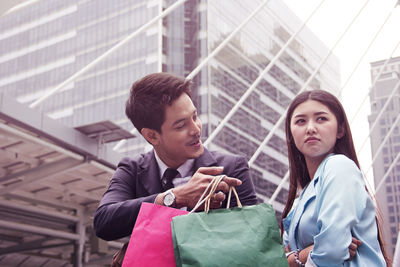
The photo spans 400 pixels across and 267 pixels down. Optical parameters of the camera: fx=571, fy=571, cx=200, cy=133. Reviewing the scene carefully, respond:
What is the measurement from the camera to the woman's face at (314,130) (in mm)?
1950

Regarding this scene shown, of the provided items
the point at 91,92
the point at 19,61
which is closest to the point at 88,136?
the point at 91,92

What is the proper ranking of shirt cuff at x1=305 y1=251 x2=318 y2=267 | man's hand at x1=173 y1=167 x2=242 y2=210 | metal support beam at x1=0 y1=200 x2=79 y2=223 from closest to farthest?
man's hand at x1=173 y1=167 x2=242 y2=210 → shirt cuff at x1=305 y1=251 x2=318 y2=267 → metal support beam at x1=0 y1=200 x2=79 y2=223

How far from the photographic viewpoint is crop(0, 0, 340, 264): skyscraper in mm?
54125

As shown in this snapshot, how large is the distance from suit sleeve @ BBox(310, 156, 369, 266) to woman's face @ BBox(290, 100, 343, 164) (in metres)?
0.21

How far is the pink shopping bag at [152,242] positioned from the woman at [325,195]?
44 centimetres

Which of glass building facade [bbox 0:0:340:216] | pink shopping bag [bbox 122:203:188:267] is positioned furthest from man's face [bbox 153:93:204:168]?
glass building facade [bbox 0:0:340:216]

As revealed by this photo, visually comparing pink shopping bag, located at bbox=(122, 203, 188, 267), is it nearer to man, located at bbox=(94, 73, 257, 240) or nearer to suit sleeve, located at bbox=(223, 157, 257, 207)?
man, located at bbox=(94, 73, 257, 240)

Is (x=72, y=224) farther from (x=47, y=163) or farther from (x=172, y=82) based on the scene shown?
(x=172, y=82)

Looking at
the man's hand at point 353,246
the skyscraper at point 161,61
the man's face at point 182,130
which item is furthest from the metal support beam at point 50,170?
the skyscraper at point 161,61

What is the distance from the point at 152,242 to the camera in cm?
145

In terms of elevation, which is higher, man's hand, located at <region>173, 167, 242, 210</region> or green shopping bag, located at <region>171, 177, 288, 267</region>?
man's hand, located at <region>173, 167, 242, 210</region>

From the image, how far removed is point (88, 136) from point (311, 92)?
19.8 ft

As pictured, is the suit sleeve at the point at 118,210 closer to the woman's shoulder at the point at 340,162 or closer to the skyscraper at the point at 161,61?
the woman's shoulder at the point at 340,162

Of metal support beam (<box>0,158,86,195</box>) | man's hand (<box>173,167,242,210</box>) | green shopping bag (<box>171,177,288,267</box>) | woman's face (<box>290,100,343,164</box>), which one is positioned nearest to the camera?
green shopping bag (<box>171,177,288,267</box>)
